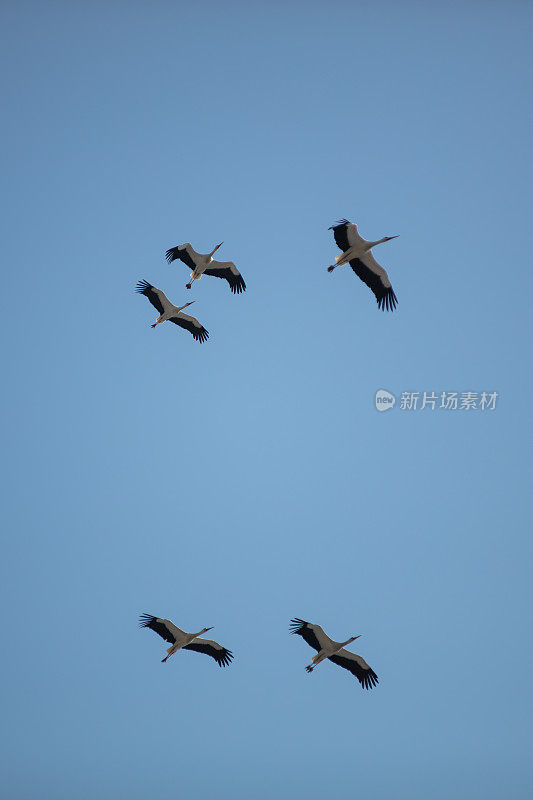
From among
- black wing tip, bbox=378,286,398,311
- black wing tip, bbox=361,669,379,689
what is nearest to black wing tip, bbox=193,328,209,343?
black wing tip, bbox=378,286,398,311

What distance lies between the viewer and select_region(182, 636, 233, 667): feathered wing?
2.37m

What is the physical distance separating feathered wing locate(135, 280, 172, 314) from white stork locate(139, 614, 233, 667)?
3.57 feet

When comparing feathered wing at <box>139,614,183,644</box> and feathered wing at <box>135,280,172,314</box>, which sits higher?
feathered wing at <box>135,280,172,314</box>

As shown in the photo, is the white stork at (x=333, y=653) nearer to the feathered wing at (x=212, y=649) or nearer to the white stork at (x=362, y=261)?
the feathered wing at (x=212, y=649)

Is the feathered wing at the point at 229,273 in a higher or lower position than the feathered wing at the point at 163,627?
higher

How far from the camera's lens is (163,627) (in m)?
2.37

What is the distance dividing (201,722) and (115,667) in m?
0.36

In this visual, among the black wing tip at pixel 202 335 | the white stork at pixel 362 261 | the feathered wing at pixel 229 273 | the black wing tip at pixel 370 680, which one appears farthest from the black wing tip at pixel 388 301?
the black wing tip at pixel 370 680

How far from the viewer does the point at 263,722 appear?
7.84ft

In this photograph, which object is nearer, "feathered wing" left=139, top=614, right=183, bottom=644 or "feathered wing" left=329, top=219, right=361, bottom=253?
"feathered wing" left=329, top=219, right=361, bottom=253

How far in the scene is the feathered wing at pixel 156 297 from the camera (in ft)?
7.80

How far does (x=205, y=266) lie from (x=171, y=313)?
0.20 metres

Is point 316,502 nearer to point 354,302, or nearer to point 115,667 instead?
point 354,302

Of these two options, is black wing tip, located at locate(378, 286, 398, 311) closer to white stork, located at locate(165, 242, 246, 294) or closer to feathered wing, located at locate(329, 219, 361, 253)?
feathered wing, located at locate(329, 219, 361, 253)
